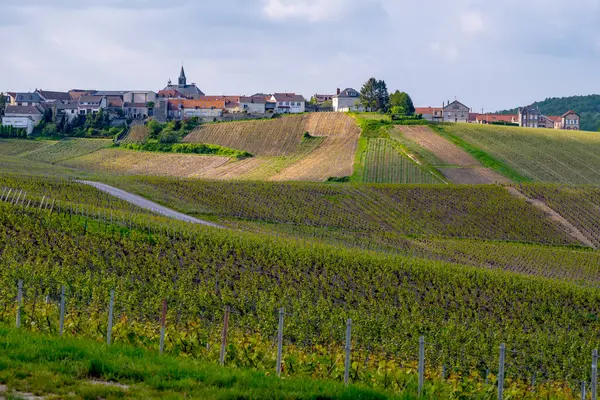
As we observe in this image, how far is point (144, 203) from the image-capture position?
61188 millimetres

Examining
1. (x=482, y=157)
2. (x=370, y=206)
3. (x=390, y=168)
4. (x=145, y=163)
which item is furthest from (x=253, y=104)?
(x=370, y=206)

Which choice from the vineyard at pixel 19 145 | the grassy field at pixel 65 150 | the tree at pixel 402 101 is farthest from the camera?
the tree at pixel 402 101

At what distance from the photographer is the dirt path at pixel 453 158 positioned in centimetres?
8052

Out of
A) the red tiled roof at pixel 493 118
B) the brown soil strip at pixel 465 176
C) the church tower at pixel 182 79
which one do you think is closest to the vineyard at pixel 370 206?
the brown soil strip at pixel 465 176

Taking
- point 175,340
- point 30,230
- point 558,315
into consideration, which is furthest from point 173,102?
point 175,340

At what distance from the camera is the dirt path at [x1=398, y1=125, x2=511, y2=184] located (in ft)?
264

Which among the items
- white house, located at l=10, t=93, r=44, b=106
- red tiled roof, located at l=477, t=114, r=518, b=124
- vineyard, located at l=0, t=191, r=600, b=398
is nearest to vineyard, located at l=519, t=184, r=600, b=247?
vineyard, located at l=0, t=191, r=600, b=398

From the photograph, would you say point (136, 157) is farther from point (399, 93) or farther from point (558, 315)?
point (558, 315)

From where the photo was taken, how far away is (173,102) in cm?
13975

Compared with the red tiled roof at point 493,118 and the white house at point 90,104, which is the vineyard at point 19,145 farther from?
the red tiled roof at point 493,118

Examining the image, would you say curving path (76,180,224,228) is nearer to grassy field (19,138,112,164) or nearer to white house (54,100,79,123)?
grassy field (19,138,112,164)

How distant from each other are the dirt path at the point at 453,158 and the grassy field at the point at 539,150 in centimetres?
240

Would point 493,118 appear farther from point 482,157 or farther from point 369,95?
point 482,157

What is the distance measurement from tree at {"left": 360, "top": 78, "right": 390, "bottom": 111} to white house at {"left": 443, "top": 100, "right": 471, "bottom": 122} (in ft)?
58.3
